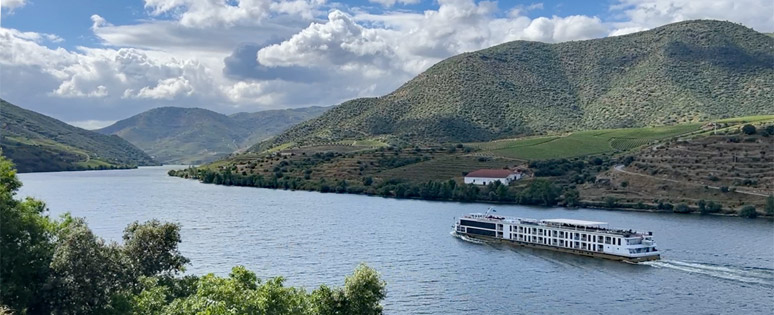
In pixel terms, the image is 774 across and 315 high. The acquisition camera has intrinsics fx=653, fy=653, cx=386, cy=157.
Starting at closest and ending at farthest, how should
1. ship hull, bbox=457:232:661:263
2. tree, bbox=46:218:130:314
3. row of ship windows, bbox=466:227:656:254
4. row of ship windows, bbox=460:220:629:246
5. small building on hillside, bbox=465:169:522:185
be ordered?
tree, bbox=46:218:130:314, ship hull, bbox=457:232:661:263, row of ship windows, bbox=466:227:656:254, row of ship windows, bbox=460:220:629:246, small building on hillside, bbox=465:169:522:185

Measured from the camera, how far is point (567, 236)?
96812mm

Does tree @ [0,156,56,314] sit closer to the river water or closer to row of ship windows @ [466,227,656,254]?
the river water

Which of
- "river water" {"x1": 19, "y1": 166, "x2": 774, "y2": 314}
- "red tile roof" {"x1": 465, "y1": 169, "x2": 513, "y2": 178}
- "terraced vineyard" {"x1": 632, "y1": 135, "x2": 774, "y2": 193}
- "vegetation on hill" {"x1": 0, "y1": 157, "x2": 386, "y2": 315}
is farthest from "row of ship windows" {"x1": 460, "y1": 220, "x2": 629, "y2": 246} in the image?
"terraced vineyard" {"x1": 632, "y1": 135, "x2": 774, "y2": 193}

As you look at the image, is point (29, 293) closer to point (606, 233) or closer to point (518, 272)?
point (518, 272)

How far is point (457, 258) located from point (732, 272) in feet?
105

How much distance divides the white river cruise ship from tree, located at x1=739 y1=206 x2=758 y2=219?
145 ft

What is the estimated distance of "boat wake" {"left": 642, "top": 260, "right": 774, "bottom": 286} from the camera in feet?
231

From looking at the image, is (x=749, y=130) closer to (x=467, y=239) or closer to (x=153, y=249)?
(x=467, y=239)

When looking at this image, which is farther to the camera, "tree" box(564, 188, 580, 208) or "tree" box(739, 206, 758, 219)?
"tree" box(564, 188, 580, 208)

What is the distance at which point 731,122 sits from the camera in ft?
636

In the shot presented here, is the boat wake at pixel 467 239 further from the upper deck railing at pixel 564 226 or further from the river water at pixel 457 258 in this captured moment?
the upper deck railing at pixel 564 226

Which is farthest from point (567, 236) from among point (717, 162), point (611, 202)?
point (717, 162)

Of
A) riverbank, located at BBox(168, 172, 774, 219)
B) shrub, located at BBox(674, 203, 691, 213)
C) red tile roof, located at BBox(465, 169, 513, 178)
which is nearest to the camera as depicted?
shrub, located at BBox(674, 203, 691, 213)

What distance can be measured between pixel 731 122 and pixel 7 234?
201 metres
